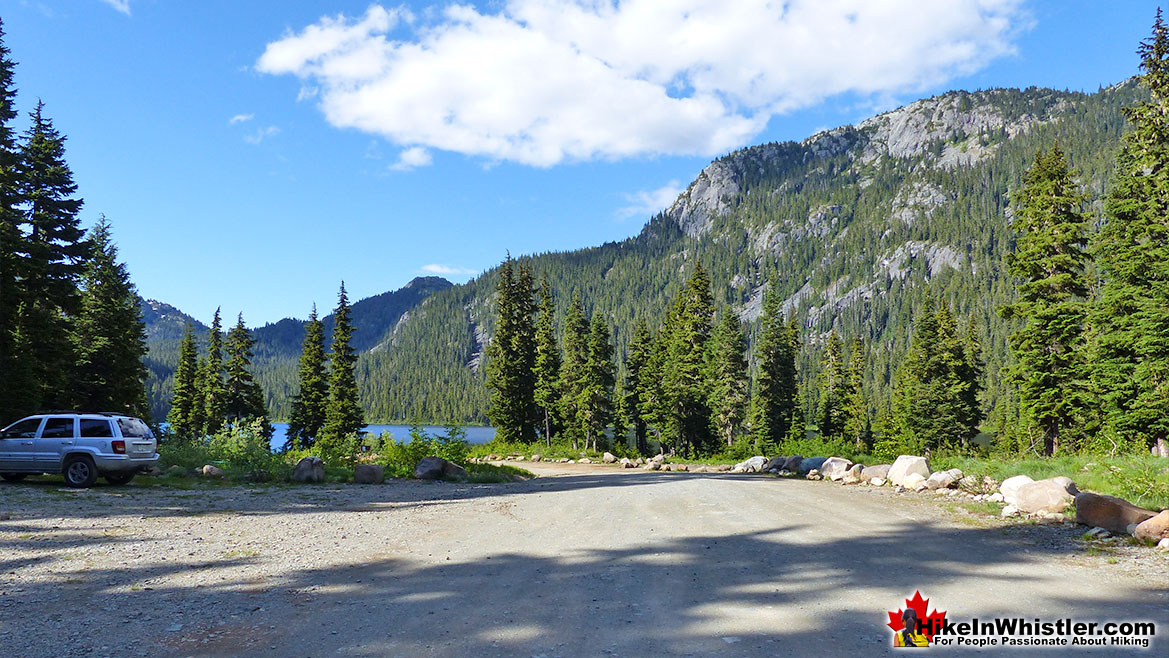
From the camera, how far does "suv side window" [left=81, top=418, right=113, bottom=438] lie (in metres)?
15.0

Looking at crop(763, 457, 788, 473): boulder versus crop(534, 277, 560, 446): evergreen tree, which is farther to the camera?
crop(534, 277, 560, 446): evergreen tree

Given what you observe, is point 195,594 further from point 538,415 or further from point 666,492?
point 538,415

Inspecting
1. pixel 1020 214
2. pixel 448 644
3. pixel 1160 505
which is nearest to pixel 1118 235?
pixel 1020 214

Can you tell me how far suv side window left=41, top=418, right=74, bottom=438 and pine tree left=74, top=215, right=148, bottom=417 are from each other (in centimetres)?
1847

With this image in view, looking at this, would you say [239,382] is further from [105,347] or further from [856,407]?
[856,407]

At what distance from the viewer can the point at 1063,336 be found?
27312 millimetres

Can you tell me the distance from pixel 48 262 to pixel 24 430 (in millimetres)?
17171

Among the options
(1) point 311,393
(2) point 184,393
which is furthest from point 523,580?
(2) point 184,393

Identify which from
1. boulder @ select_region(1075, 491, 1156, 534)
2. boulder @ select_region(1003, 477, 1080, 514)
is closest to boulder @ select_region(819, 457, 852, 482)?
boulder @ select_region(1003, 477, 1080, 514)

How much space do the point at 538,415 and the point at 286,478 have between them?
122 feet

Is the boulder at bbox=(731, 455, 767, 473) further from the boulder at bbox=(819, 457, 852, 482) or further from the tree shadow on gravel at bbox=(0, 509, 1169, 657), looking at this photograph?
the tree shadow on gravel at bbox=(0, 509, 1169, 657)

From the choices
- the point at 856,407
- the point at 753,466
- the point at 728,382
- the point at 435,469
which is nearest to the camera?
the point at 435,469

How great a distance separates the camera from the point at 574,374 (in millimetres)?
52094

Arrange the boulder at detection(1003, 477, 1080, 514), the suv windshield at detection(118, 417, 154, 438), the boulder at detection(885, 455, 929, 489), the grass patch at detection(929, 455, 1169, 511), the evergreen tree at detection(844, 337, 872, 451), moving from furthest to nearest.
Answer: the evergreen tree at detection(844, 337, 872, 451) → the boulder at detection(885, 455, 929, 489) → the suv windshield at detection(118, 417, 154, 438) → the grass patch at detection(929, 455, 1169, 511) → the boulder at detection(1003, 477, 1080, 514)
